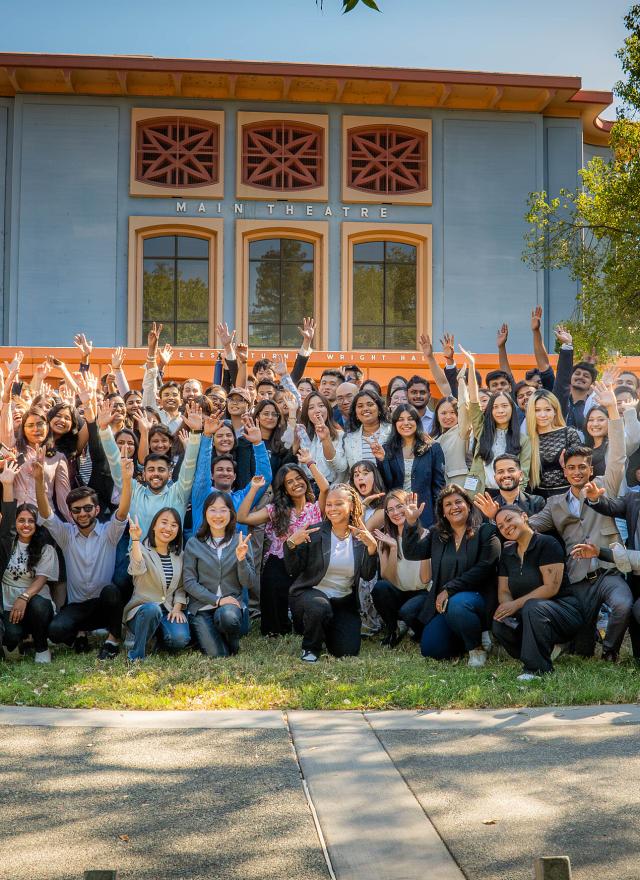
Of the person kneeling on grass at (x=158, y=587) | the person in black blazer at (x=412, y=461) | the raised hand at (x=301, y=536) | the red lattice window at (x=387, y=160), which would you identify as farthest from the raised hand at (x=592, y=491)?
the red lattice window at (x=387, y=160)

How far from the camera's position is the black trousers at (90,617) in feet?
25.8

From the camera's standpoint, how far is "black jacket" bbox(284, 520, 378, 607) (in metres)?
7.98

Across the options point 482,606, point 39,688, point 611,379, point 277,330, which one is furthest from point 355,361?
point 39,688

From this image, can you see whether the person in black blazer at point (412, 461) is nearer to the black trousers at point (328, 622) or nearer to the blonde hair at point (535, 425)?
the blonde hair at point (535, 425)

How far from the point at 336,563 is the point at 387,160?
14.1 meters

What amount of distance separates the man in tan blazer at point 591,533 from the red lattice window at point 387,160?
43.3 ft

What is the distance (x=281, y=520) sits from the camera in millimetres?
8500

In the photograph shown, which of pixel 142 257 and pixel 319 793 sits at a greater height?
pixel 142 257

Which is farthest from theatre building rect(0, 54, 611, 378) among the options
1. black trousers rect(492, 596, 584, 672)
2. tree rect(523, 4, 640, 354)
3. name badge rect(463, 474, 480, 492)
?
black trousers rect(492, 596, 584, 672)

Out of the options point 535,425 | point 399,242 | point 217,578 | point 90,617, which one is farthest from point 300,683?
point 399,242

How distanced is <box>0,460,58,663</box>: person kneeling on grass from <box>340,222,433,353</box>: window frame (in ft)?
41.6

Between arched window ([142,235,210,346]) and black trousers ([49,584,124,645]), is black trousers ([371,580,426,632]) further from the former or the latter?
arched window ([142,235,210,346])

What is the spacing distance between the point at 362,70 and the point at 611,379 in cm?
1283

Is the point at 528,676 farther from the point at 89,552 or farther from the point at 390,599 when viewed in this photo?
the point at 89,552
